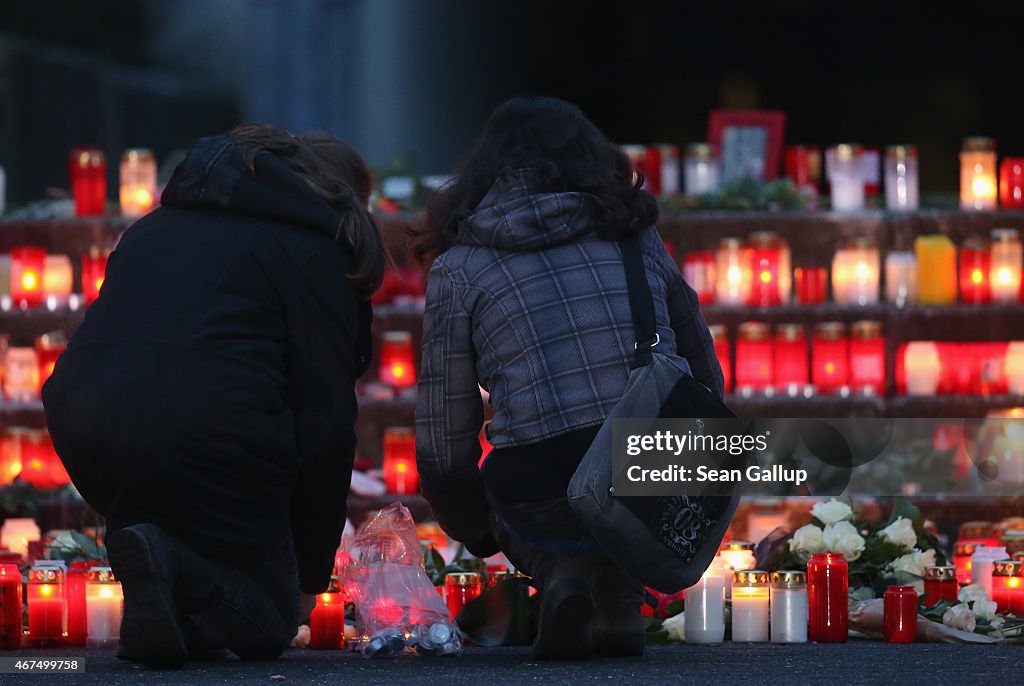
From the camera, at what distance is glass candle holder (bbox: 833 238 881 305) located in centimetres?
687

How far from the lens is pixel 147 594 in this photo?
137 inches

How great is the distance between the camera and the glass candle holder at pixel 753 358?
6887 millimetres

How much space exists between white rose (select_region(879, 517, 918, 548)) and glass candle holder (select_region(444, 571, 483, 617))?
1.02 metres

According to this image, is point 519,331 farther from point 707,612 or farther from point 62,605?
point 62,605

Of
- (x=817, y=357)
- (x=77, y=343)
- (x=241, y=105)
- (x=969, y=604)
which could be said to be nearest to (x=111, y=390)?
(x=77, y=343)

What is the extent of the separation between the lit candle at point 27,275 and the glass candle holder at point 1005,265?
3.58 meters

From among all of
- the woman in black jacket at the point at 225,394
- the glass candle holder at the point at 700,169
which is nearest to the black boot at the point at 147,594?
the woman in black jacket at the point at 225,394

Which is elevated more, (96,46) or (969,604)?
(96,46)

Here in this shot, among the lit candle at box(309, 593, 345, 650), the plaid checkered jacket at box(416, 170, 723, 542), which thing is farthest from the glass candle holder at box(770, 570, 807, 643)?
the lit candle at box(309, 593, 345, 650)

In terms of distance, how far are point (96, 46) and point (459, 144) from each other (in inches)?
121

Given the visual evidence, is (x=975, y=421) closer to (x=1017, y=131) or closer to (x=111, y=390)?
(x=1017, y=131)

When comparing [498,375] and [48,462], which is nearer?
[498,375]

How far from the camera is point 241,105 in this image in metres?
11.2

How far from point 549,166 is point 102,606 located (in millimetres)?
1403
